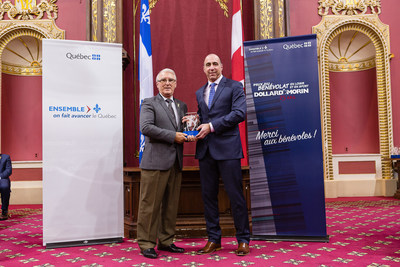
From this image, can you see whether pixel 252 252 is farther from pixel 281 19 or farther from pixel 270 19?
pixel 281 19

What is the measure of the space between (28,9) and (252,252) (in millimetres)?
6767

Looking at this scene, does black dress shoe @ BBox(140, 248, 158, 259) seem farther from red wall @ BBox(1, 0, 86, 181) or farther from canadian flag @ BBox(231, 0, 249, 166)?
red wall @ BBox(1, 0, 86, 181)

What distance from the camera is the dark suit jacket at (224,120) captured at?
291 centimetres

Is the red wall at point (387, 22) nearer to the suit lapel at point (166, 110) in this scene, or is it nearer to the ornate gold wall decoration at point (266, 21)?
the ornate gold wall decoration at point (266, 21)

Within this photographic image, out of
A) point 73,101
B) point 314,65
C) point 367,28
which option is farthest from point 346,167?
point 73,101

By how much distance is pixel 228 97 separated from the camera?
3031 mm

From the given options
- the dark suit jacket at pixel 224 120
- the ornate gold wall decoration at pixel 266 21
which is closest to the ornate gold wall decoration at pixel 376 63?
the ornate gold wall decoration at pixel 266 21

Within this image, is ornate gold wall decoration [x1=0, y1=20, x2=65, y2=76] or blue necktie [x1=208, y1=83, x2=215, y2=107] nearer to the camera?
blue necktie [x1=208, y1=83, x2=215, y2=107]

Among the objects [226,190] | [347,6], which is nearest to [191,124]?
[226,190]

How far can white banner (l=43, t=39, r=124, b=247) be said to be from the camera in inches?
132

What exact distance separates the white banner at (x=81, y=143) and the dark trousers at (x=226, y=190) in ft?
3.40

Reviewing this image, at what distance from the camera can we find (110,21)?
618 cm

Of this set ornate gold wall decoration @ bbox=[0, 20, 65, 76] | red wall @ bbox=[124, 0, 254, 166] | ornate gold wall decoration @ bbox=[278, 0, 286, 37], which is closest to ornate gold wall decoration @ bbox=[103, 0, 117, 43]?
red wall @ bbox=[124, 0, 254, 166]

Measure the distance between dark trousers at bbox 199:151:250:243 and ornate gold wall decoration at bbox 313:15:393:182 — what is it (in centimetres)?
481
